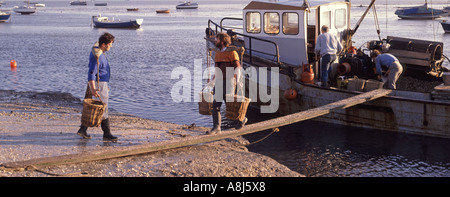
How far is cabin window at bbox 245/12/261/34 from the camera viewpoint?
53.8 ft

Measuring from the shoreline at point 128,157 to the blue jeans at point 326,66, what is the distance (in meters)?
3.88

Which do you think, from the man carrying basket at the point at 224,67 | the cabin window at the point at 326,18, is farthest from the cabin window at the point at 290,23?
the man carrying basket at the point at 224,67

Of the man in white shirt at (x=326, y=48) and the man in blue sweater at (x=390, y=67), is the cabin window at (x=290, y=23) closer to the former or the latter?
the man in white shirt at (x=326, y=48)

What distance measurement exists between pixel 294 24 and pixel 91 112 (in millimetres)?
7774

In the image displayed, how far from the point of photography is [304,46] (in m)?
15.3

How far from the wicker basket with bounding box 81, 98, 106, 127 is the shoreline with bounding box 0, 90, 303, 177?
46 cm

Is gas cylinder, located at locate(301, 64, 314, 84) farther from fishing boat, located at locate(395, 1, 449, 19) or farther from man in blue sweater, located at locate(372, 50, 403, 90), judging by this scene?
fishing boat, located at locate(395, 1, 449, 19)

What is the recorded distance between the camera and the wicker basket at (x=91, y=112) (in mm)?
9445

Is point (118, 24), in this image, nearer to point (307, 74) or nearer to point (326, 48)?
point (307, 74)

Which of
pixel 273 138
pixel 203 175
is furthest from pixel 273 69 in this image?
pixel 203 175

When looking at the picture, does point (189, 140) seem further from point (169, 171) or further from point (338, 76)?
point (338, 76)

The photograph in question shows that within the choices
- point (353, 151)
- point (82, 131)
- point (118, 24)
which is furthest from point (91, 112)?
point (118, 24)

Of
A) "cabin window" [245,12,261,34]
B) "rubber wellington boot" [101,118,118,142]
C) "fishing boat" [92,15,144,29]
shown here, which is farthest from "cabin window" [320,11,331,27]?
"fishing boat" [92,15,144,29]
